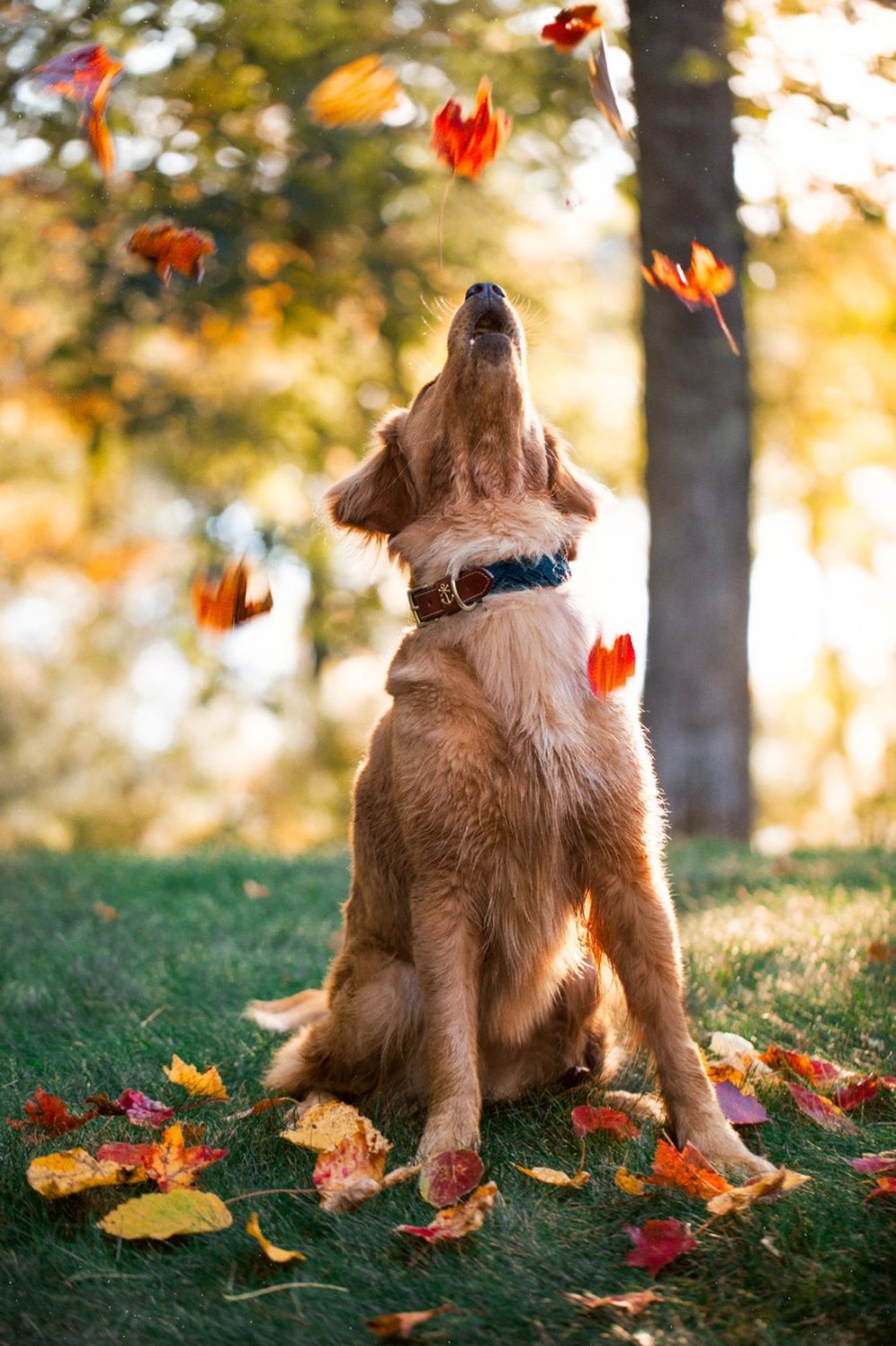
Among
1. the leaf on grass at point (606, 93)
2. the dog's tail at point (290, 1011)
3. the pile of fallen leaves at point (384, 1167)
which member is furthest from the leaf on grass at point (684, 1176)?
the leaf on grass at point (606, 93)

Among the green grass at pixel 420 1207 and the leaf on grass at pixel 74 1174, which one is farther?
the leaf on grass at pixel 74 1174

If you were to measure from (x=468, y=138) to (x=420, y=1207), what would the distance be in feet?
9.02

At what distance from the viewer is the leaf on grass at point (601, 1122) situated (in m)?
2.75

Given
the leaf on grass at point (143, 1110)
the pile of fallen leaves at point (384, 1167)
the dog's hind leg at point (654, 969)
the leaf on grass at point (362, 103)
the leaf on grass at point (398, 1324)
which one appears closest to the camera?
the leaf on grass at point (398, 1324)

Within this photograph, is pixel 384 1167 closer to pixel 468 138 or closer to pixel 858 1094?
pixel 858 1094

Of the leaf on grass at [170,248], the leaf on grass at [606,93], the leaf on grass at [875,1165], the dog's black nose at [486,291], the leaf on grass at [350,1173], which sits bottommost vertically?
the leaf on grass at [350,1173]

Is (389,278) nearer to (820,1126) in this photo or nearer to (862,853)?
(862,853)

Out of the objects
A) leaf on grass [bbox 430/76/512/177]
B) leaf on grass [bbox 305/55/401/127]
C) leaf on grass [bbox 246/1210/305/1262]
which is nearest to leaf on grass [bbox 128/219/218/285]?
leaf on grass [bbox 305/55/401/127]

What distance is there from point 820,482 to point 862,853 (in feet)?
33.4

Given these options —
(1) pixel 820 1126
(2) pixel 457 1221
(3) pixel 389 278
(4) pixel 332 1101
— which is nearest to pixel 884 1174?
(1) pixel 820 1126

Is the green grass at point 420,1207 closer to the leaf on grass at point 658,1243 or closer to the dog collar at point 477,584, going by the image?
the leaf on grass at point 658,1243

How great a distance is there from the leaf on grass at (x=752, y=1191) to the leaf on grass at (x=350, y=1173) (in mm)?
662

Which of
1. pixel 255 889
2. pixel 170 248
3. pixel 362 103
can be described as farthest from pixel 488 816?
pixel 255 889

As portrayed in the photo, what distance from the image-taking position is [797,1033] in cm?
350
